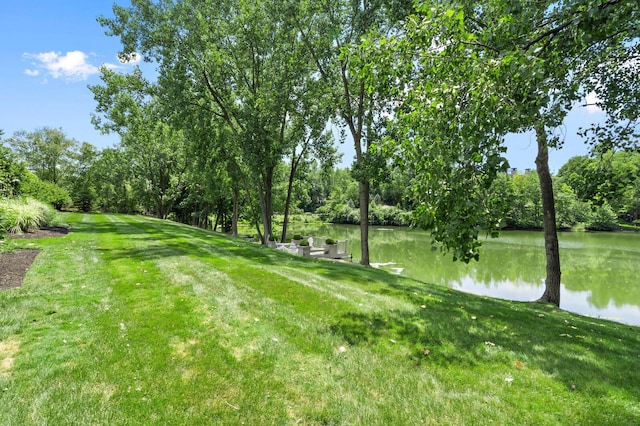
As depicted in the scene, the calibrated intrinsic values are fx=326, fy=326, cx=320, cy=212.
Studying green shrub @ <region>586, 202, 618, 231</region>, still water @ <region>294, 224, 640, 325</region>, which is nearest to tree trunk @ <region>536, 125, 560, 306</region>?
still water @ <region>294, 224, 640, 325</region>

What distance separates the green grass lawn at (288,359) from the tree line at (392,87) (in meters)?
1.34

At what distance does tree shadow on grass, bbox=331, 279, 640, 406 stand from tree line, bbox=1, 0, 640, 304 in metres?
1.17

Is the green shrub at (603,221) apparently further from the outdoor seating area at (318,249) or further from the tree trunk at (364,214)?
the tree trunk at (364,214)

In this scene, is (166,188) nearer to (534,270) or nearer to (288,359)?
(534,270)

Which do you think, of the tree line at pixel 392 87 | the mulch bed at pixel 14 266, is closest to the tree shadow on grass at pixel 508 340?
the tree line at pixel 392 87

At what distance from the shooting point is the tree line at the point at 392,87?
3.46 metres

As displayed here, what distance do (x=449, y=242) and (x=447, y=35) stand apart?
8.39 feet

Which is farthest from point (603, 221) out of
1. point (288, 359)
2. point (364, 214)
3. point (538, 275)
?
point (288, 359)

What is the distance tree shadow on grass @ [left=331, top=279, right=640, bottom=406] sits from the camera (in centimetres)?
341

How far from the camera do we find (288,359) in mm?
3490

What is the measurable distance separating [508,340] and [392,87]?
3.79 meters

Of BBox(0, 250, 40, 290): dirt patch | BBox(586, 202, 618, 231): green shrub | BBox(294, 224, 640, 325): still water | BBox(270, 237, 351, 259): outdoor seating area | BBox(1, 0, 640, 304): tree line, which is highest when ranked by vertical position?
BBox(1, 0, 640, 304): tree line

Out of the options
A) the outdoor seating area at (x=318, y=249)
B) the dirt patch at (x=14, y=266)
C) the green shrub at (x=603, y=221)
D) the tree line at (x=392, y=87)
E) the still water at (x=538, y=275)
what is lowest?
the still water at (x=538, y=275)

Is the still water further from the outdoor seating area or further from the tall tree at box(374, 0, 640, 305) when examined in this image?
the tall tree at box(374, 0, 640, 305)
